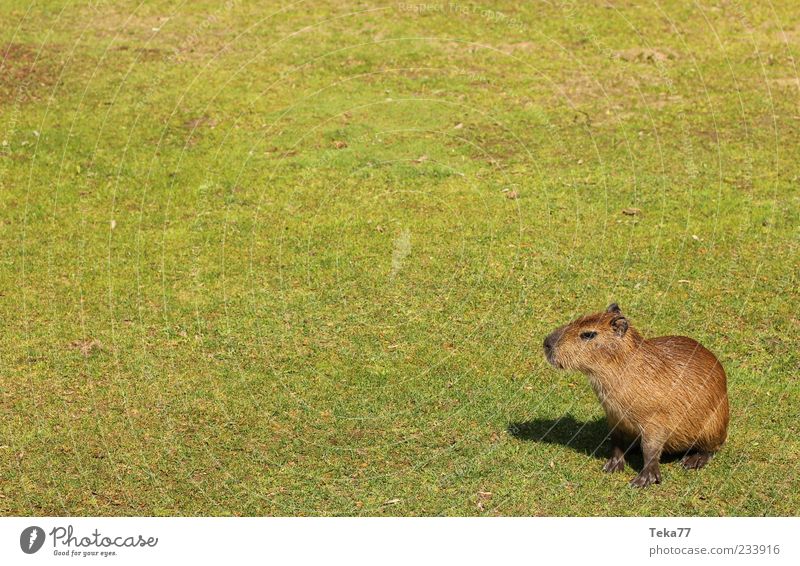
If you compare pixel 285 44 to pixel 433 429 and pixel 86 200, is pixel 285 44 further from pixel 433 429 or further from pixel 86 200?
pixel 433 429

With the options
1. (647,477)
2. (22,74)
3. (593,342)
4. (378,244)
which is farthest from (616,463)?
(22,74)

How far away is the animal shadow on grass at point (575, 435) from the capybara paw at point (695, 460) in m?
0.30

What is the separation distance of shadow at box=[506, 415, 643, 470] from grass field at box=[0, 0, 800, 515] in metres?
0.03

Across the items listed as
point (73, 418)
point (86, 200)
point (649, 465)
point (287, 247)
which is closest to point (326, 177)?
point (287, 247)

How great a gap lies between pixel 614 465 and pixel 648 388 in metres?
0.64

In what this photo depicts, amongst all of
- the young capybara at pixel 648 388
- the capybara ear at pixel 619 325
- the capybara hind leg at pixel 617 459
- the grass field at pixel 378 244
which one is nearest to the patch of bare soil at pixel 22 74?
the grass field at pixel 378 244

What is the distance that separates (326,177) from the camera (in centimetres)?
1349

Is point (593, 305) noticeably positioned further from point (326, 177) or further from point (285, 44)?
point (285, 44)

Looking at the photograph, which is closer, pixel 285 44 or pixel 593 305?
pixel 593 305

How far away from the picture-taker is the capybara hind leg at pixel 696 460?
26.7ft

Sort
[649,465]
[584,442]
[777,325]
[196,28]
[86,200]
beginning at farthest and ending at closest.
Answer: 1. [196,28]
2. [86,200]
3. [777,325]
4. [584,442]
5. [649,465]

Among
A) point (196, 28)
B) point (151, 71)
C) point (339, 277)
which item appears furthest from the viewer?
point (196, 28)

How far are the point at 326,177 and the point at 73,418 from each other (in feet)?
17.7

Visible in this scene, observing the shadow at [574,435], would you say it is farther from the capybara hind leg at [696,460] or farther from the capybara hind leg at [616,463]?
the capybara hind leg at [696,460]
